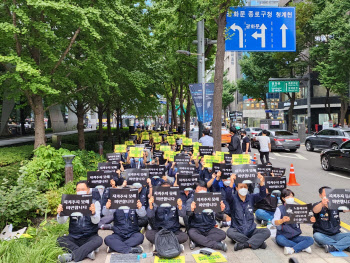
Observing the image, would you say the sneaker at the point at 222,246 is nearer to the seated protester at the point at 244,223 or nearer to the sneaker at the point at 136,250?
the seated protester at the point at 244,223

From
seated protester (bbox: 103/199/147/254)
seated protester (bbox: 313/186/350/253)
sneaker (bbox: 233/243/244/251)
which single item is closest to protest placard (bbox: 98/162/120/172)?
seated protester (bbox: 103/199/147/254)

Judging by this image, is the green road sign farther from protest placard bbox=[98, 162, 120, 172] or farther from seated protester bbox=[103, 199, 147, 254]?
seated protester bbox=[103, 199, 147, 254]

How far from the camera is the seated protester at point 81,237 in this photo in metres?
5.79

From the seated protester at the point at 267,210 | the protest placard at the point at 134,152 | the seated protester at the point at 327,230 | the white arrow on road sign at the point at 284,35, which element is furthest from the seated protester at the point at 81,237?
the white arrow on road sign at the point at 284,35

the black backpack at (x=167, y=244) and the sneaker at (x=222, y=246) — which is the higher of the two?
the black backpack at (x=167, y=244)

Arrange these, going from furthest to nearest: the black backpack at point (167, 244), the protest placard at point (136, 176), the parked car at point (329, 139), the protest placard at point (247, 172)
A: the parked car at point (329, 139) < the protest placard at point (136, 176) < the protest placard at point (247, 172) < the black backpack at point (167, 244)

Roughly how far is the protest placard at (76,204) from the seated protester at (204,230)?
1863 mm

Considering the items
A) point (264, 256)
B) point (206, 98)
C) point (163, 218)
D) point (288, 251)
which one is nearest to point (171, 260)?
point (163, 218)

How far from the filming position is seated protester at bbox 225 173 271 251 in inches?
246

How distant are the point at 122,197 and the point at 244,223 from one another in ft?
8.06

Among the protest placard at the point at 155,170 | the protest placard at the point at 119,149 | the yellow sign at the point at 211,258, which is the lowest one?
the yellow sign at the point at 211,258

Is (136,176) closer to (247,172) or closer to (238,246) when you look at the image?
(247,172)

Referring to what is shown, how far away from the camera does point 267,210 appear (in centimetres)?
789

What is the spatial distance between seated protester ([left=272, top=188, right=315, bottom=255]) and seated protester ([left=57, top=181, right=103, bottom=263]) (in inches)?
131
